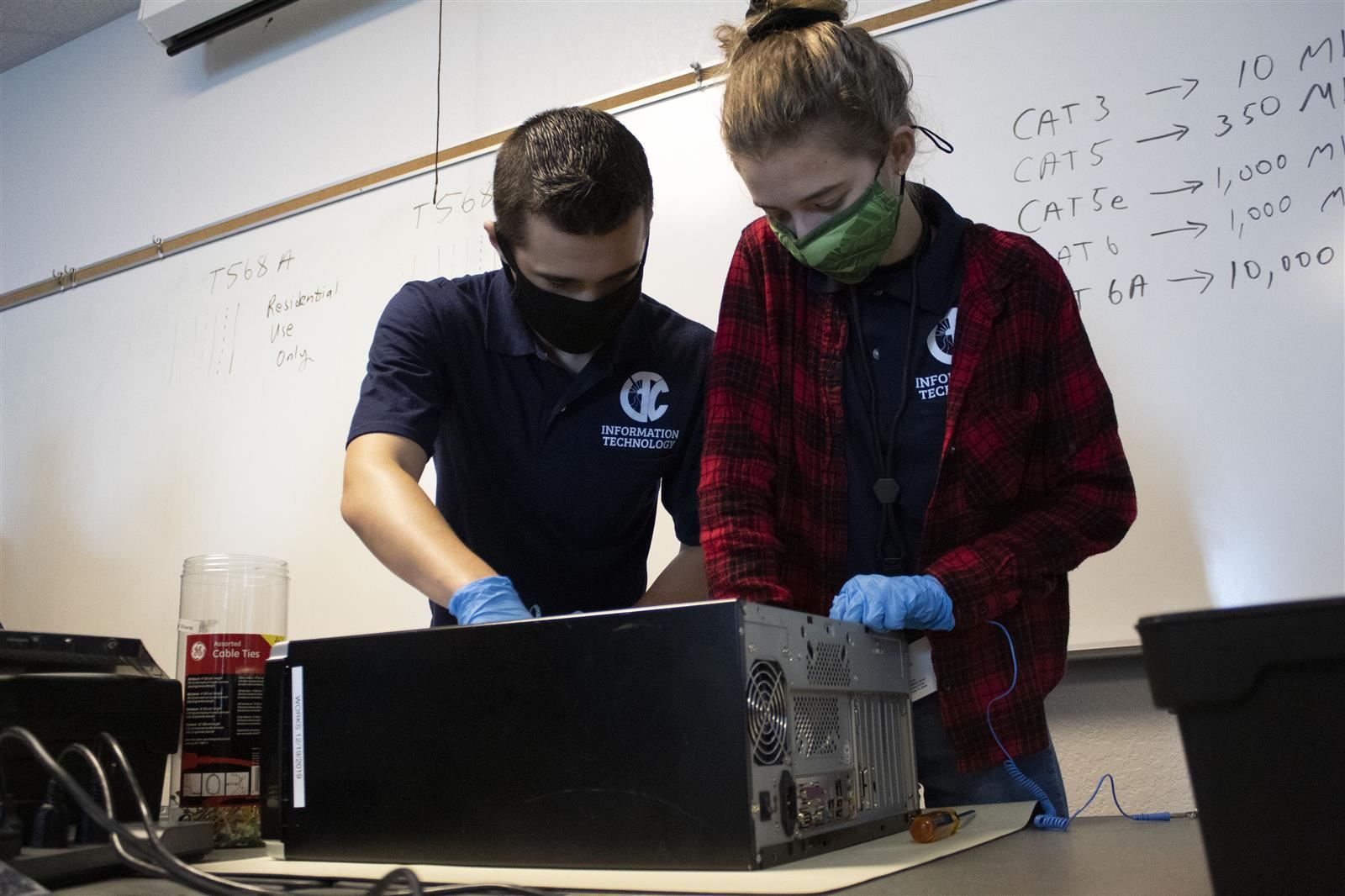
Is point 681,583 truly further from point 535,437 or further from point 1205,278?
point 1205,278

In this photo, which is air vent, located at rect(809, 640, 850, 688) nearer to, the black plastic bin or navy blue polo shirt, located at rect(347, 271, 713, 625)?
the black plastic bin

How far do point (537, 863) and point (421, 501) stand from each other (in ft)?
1.40

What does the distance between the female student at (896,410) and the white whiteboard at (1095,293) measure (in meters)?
0.61

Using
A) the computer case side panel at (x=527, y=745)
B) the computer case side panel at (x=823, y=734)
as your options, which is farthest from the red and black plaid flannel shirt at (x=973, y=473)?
the computer case side panel at (x=527, y=745)

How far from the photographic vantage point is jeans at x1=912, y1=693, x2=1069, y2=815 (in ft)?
3.32

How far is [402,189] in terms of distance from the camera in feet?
7.75

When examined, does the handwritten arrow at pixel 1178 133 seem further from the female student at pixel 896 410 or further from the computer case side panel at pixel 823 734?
the computer case side panel at pixel 823 734

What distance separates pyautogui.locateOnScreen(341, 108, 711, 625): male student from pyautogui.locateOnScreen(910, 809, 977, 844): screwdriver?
51 cm

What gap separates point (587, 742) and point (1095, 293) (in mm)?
1249

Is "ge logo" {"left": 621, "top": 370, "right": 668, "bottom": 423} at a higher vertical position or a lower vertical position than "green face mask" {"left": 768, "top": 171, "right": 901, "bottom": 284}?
lower

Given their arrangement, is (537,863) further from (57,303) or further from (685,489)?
(57,303)

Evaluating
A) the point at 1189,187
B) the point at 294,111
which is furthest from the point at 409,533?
the point at 294,111

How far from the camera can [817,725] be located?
29.8 inches

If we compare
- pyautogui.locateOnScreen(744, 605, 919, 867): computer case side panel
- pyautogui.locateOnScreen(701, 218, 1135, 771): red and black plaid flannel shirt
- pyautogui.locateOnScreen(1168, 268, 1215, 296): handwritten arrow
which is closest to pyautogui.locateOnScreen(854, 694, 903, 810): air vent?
pyautogui.locateOnScreen(744, 605, 919, 867): computer case side panel
